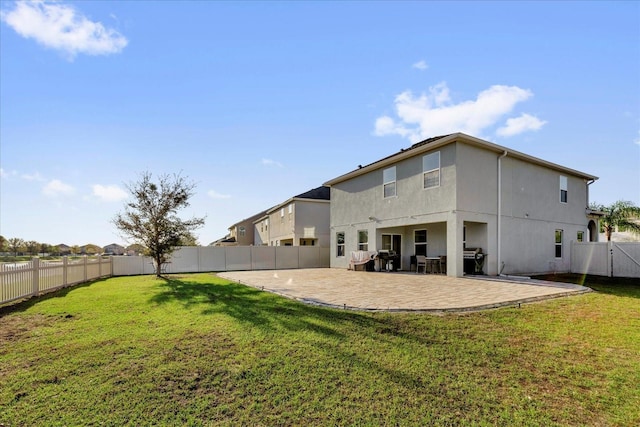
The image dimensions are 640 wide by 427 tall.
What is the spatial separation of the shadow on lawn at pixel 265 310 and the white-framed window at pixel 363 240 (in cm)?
972

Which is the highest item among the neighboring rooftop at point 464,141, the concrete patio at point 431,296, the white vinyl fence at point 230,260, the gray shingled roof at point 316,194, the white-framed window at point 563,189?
the neighboring rooftop at point 464,141

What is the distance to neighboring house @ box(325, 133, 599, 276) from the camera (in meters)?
13.4

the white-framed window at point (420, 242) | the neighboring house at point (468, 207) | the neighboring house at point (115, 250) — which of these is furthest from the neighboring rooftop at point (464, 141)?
the neighboring house at point (115, 250)

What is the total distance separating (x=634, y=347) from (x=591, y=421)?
9.36ft

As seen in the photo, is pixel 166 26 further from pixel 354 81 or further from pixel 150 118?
pixel 354 81

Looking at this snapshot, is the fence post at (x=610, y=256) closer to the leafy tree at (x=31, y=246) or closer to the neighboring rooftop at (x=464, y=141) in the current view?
the neighboring rooftop at (x=464, y=141)

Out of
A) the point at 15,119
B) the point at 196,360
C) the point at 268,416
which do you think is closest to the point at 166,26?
the point at 15,119

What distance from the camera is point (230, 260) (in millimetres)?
22703

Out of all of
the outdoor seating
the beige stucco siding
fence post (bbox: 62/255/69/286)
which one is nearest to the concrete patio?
the outdoor seating

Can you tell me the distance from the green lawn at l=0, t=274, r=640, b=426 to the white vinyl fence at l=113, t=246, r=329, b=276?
14735 mm

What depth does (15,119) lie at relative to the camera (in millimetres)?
11266

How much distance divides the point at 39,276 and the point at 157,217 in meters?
6.54

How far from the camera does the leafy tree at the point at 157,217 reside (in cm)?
1634

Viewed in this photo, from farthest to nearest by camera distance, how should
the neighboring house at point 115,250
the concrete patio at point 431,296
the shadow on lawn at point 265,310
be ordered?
1. the neighboring house at point 115,250
2. the concrete patio at point 431,296
3. the shadow on lawn at point 265,310
